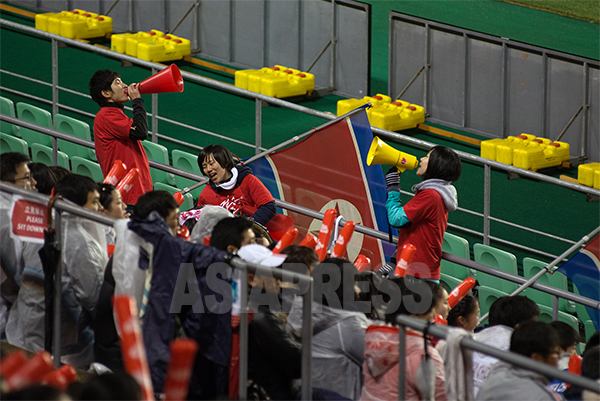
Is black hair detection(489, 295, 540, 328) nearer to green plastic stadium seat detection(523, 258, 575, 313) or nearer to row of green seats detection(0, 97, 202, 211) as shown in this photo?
green plastic stadium seat detection(523, 258, 575, 313)

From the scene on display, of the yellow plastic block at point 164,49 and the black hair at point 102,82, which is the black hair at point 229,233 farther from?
the yellow plastic block at point 164,49

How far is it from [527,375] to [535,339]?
323 mm

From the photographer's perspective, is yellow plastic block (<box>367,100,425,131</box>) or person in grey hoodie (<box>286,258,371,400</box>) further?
yellow plastic block (<box>367,100,425,131</box>)

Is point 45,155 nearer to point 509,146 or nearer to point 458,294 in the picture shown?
point 458,294

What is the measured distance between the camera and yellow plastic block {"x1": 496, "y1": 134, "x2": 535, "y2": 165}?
11.2m

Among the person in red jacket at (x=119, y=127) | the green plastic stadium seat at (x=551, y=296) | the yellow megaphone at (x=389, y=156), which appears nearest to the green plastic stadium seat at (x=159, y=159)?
the person in red jacket at (x=119, y=127)

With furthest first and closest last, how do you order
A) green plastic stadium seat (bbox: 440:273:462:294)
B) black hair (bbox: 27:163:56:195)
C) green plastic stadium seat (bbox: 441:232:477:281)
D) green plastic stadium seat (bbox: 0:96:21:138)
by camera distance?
green plastic stadium seat (bbox: 0:96:21:138) → green plastic stadium seat (bbox: 441:232:477:281) → green plastic stadium seat (bbox: 440:273:462:294) → black hair (bbox: 27:163:56:195)

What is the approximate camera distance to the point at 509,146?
11.3m

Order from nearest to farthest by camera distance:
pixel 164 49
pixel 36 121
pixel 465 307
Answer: pixel 465 307 < pixel 36 121 < pixel 164 49

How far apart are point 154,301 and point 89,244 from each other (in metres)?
0.50

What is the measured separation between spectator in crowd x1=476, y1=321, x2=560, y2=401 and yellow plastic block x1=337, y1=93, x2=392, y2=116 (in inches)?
352

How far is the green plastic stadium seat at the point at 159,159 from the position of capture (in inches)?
313

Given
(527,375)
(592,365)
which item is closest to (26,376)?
(527,375)

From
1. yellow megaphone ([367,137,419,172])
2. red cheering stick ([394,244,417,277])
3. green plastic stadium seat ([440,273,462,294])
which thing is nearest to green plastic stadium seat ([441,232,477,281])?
green plastic stadium seat ([440,273,462,294])
